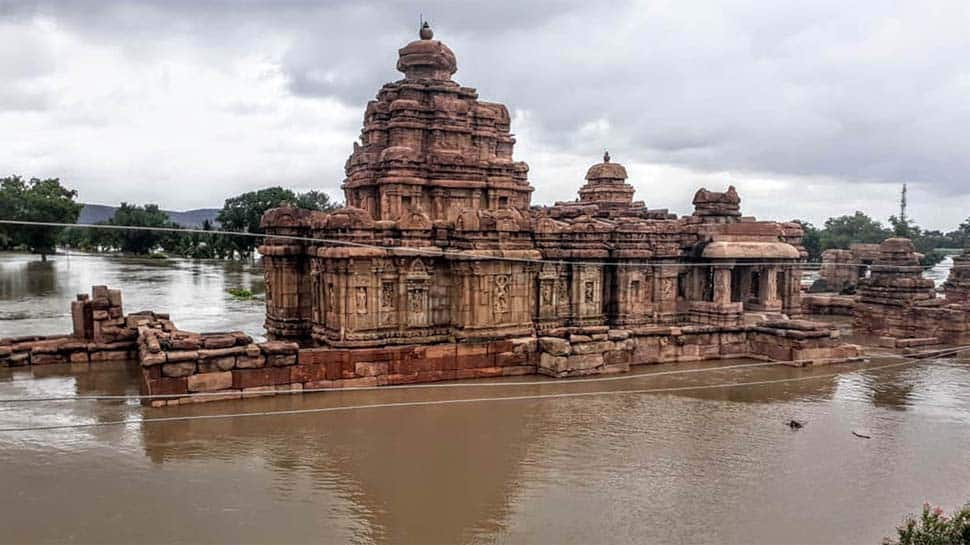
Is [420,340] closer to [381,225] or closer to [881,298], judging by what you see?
[381,225]

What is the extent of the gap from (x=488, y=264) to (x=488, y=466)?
5.75 m

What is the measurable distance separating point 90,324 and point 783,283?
61.7 ft

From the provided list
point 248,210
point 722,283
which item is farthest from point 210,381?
point 248,210

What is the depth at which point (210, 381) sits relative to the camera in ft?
36.0

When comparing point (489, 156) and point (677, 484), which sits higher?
point (489, 156)

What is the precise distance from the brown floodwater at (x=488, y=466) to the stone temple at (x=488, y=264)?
1851 millimetres

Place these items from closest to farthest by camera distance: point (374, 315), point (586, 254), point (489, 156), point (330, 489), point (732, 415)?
point (330, 489) → point (732, 415) → point (374, 315) → point (586, 254) → point (489, 156)

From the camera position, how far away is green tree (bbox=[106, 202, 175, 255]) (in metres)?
58.8

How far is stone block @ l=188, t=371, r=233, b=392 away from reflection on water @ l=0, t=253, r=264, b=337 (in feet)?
14.8

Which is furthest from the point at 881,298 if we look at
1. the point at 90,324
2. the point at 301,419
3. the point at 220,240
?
the point at 220,240

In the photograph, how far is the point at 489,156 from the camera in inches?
691

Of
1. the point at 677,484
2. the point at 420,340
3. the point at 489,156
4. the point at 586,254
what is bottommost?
the point at 677,484

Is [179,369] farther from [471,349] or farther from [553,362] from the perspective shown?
[553,362]

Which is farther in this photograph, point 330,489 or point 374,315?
point 374,315
